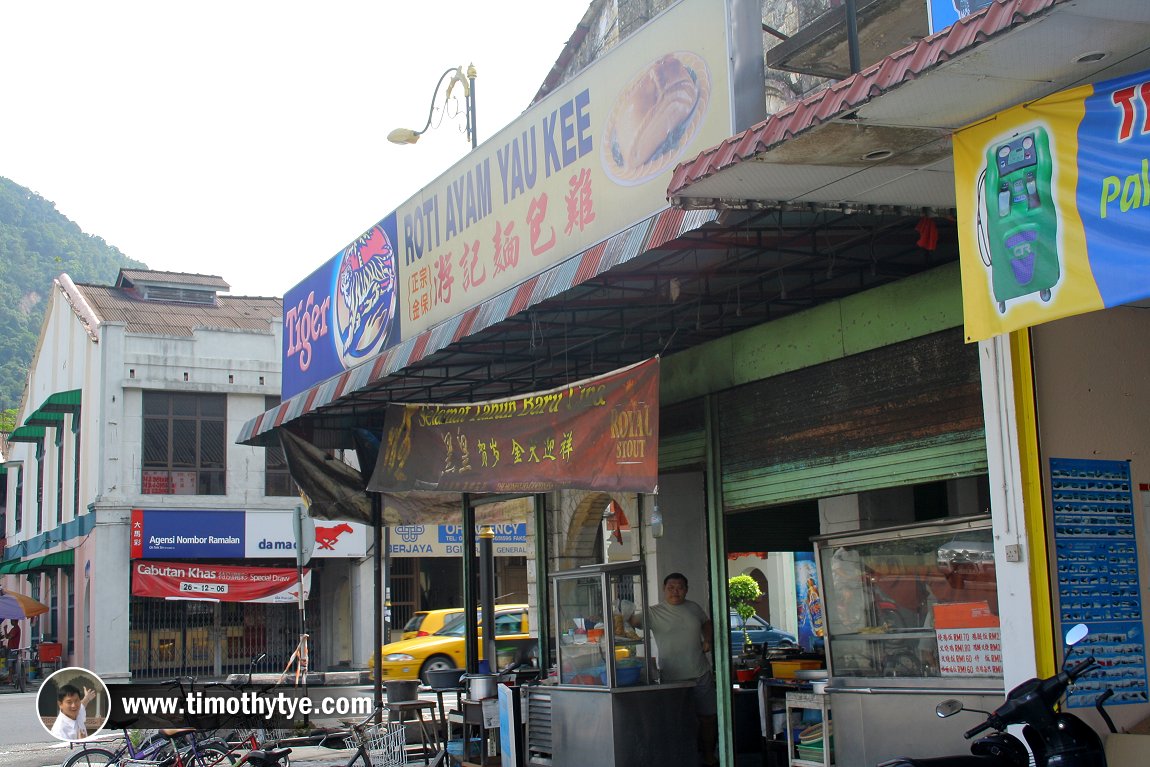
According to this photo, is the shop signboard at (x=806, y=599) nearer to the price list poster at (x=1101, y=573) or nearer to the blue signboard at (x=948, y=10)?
the price list poster at (x=1101, y=573)

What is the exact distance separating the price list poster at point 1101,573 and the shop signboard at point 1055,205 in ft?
5.02

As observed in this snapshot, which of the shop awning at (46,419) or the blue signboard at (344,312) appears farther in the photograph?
the shop awning at (46,419)

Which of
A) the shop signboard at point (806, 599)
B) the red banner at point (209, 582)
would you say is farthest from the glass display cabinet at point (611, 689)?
the red banner at point (209, 582)

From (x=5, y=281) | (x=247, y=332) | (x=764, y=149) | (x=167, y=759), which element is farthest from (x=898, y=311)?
(x=5, y=281)

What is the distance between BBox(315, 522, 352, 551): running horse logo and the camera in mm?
30078

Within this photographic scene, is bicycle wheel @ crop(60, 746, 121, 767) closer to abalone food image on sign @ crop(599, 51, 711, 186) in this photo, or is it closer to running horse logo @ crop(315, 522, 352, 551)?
abalone food image on sign @ crop(599, 51, 711, 186)

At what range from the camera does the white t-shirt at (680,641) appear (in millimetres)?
9797

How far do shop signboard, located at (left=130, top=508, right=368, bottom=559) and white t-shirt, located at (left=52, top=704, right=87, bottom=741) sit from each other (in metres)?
18.1

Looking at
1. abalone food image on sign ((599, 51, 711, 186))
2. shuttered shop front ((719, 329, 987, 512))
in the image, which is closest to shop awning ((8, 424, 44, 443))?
shuttered shop front ((719, 329, 987, 512))

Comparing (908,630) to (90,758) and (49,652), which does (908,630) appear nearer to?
(90,758)

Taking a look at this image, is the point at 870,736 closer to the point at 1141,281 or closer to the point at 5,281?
the point at 1141,281

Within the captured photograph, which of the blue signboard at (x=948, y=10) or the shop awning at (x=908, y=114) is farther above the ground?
the blue signboard at (x=948, y=10)

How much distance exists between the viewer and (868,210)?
6496 millimetres

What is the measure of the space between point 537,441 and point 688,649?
7.09 ft
